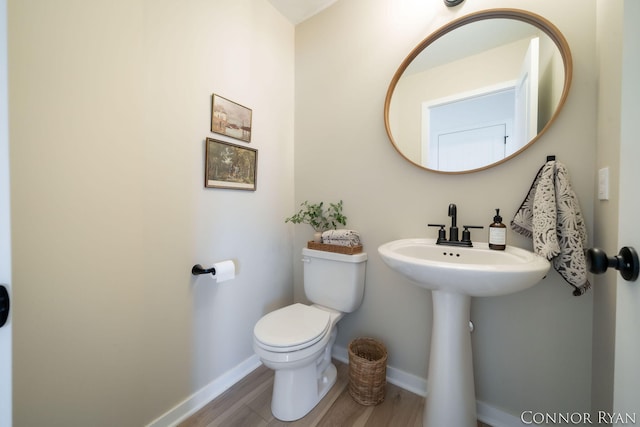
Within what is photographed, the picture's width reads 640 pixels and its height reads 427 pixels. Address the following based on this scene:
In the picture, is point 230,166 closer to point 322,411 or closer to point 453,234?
point 453,234

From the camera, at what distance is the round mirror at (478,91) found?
1.03m

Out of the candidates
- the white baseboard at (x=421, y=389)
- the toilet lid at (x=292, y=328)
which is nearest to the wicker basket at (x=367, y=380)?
the white baseboard at (x=421, y=389)

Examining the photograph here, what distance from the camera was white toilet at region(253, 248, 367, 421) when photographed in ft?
3.52

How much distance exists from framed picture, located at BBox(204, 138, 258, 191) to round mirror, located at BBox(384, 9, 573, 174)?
0.88m

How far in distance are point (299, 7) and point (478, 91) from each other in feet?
4.45

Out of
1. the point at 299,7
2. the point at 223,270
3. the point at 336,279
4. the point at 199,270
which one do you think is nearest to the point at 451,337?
the point at 336,279

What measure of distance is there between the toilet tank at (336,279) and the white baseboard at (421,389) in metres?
0.42

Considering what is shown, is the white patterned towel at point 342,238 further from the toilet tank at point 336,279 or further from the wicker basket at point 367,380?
the wicker basket at point 367,380

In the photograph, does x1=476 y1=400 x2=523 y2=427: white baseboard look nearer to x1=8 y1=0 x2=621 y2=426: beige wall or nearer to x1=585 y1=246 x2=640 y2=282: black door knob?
x1=8 y1=0 x2=621 y2=426: beige wall

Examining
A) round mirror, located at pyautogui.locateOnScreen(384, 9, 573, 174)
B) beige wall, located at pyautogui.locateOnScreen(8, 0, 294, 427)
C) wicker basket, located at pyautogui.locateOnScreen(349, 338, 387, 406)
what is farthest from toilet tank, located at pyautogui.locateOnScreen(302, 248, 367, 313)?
round mirror, located at pyautogui.locateOnScreen(384, 9, 573, 174)

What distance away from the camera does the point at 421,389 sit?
4.31ft

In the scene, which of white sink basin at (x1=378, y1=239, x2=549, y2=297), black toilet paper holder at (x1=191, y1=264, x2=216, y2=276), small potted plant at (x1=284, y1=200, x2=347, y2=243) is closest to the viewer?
white sink basin at (x1=378, y1=239, x2=549, y2=297)

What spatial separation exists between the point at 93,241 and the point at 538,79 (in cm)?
199

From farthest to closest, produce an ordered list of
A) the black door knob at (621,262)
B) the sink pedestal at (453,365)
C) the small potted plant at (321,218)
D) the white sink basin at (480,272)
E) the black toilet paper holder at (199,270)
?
the small potted plant at (321,218) < the black toilet paper holder at (199,270) < the sink pedestal at (453,365) < the white sink basin at (480,272) < the black door knob at (621,262)
